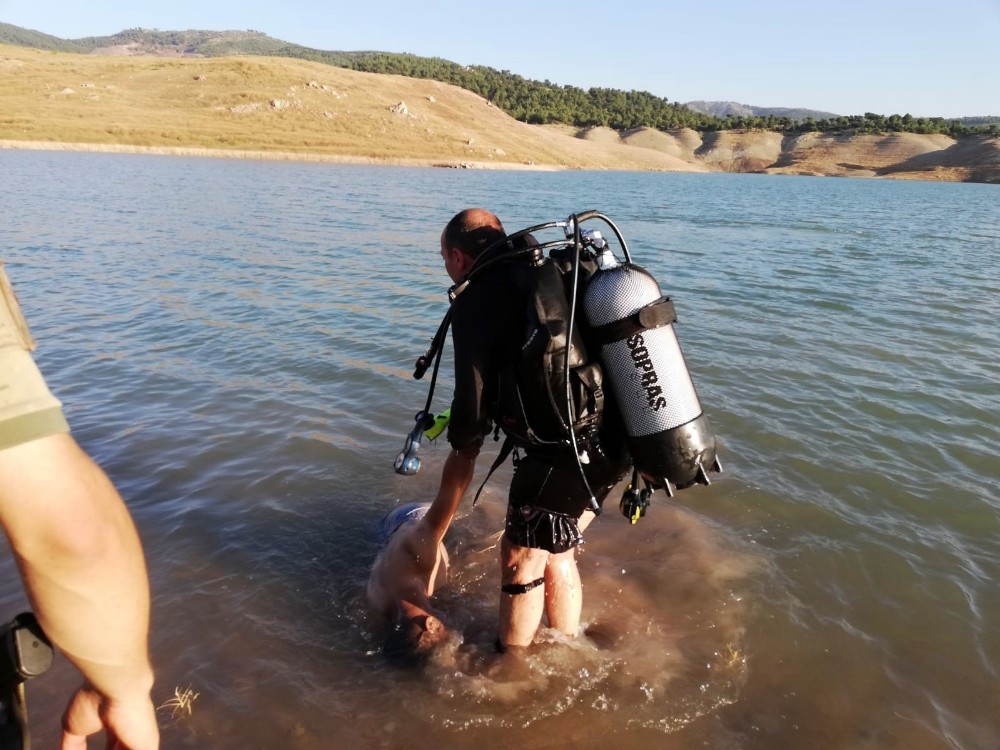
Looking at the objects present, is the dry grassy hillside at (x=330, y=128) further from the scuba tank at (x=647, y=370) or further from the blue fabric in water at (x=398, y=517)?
the scuba tank at (x=647, y=370)

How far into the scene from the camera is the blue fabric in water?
17.6 ft

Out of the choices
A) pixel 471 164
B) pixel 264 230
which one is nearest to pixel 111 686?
pixel 264 230

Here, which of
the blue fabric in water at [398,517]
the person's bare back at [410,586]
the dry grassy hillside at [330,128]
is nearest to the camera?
the person's bare back at [410,586]

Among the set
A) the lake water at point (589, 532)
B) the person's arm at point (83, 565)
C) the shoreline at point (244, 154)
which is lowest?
the shoreline at point (244, 154)

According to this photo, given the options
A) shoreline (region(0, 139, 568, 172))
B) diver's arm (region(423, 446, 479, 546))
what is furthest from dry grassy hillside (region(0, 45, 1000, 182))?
diver's arm (region(423, 446, 479, 546))

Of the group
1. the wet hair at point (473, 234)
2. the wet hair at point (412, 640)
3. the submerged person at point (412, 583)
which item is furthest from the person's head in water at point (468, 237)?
the wet hair at point (412, 640)

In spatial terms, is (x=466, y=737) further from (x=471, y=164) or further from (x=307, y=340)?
(x=471, y=164)

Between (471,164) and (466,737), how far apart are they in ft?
267

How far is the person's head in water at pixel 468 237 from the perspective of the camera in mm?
3697

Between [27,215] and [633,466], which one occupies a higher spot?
[633,466]

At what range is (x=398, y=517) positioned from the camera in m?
5.46

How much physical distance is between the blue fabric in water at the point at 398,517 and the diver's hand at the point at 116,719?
3.53 m

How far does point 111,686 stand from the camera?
4.86ft

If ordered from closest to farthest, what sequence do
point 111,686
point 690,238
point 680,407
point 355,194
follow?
point 111,686 < point 680,407 < point 690,238 < point 355,194
